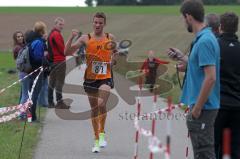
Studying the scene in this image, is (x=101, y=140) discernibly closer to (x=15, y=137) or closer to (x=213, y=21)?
(x=15, y=137)

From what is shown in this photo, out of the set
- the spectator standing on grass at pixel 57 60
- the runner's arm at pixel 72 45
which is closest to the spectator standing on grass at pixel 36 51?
the spectator standing on grass at pixel 57 60

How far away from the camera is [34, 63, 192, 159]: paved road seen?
9.57 m

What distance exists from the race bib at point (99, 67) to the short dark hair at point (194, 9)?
3.46 metres

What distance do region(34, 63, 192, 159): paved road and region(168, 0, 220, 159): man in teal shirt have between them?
2936mm

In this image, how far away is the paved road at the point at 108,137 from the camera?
9.57 meters

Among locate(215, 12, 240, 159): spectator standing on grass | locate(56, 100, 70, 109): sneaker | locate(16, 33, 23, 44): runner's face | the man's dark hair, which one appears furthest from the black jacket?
locate(56, 100, 70, 109): sneaker

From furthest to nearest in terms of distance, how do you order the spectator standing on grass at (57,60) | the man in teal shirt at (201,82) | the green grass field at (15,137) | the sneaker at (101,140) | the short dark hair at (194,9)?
the spectator standing on grass at (57,60) → the sneaker at (101,140) → the green grass field at (15,137) → the short dark hair at (194,9) → the man in teal shirt at (201,82)

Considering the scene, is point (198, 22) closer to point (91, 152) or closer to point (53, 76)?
point (91, 152)

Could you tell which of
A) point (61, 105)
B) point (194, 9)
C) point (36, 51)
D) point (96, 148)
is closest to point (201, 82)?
point (194, 9)

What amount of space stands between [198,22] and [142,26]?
52.6 meters

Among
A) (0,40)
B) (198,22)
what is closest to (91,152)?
(198,22)

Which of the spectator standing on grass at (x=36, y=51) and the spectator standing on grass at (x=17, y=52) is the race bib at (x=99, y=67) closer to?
the spectator standing on grass at (x=36, y=51)

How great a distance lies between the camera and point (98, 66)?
9.77m

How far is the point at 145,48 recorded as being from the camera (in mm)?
46875
